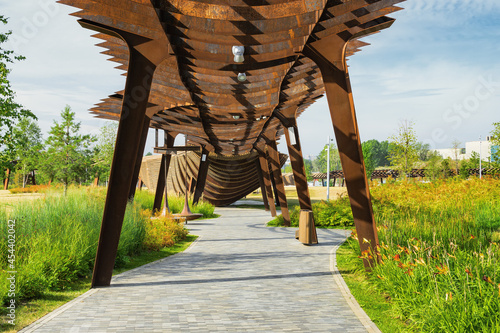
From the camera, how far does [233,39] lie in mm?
7953

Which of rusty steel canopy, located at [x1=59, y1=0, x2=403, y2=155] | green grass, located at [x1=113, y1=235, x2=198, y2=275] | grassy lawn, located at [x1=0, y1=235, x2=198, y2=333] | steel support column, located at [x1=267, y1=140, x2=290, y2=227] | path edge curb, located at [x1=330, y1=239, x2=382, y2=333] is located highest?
rusty steel canopy, located at [x1=59, y1=0, x2=403, y2=155]

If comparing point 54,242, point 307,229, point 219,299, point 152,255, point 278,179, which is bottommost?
point 152,255

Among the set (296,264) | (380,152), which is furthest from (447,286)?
(380,152)

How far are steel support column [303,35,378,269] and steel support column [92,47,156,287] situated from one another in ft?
11.2

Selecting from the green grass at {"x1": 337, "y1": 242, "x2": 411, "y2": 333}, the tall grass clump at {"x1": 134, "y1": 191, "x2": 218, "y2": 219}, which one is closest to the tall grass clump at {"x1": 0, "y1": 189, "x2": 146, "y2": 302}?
the green grass at {"x1": 337, "y1": 242, "x2": 411, "y2": 333}

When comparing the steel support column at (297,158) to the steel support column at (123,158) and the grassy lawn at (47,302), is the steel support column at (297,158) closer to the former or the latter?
the grassy lawn at (47,302)

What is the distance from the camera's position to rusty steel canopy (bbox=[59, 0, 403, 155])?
6.71 metres

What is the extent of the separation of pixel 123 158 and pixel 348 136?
13.5ft

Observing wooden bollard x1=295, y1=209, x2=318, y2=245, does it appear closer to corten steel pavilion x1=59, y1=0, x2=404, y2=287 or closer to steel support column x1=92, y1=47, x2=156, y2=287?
corten steel pavilion x1=59, y1=0, x2=404, y2=287

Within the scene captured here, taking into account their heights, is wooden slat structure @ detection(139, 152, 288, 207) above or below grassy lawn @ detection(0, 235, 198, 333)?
above

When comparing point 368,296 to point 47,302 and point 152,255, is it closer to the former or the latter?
point 47,302

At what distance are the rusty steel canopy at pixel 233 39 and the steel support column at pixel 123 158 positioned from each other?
0.74 metres

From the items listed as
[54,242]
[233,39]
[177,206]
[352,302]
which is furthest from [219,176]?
[352,302]

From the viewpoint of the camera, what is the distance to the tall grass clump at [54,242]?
592 cm
